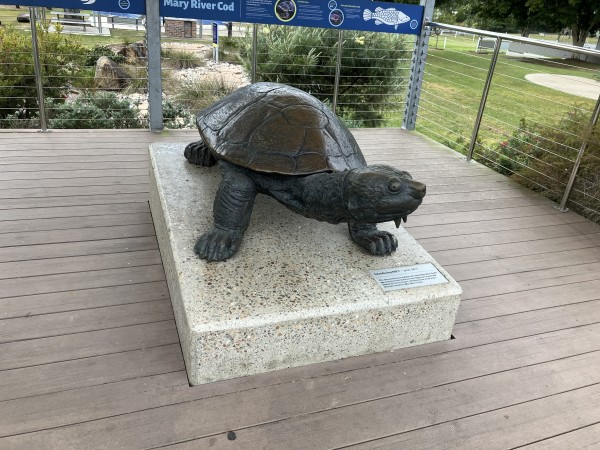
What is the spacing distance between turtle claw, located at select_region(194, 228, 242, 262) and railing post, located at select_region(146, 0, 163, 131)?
2.70 meters

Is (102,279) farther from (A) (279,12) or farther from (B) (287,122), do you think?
(A) (279,12)

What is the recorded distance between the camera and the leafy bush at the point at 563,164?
3.53 metres

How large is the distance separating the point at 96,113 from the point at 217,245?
3.76 m

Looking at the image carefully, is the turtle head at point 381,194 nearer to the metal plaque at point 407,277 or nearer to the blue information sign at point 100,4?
the metal plaque at point 407,277

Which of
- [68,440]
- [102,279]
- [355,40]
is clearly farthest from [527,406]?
[355,40]

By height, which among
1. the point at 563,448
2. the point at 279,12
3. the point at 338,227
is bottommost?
the point at 563,448

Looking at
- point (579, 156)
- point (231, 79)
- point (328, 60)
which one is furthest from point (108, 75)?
point (579, 156)

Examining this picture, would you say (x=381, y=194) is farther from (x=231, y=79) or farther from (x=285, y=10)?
(x=231, y=79)

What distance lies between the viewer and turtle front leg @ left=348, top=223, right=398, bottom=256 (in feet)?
7.29

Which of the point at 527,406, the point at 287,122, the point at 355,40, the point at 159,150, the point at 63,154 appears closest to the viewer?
the point at 527,406

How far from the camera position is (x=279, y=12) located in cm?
434

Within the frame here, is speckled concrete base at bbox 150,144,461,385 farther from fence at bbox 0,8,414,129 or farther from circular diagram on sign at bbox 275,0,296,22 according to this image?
fence at bbox 0,8,414,129

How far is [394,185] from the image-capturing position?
163cm

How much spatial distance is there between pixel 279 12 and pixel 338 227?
8.91ft
